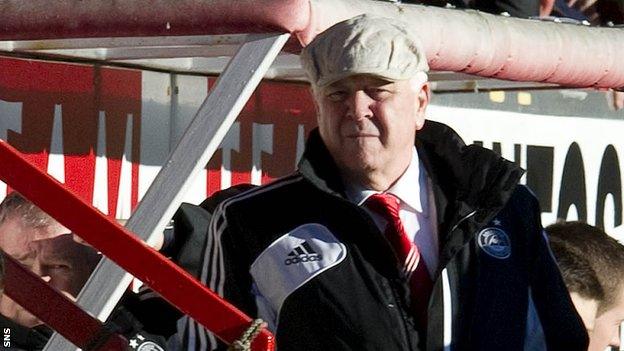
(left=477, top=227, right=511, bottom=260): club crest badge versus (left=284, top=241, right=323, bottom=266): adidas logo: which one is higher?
(left=477, top=227, right=511, bottom=260): club crest badge

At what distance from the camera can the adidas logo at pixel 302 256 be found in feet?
10.5

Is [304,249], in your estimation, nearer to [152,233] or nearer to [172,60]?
[152,233]

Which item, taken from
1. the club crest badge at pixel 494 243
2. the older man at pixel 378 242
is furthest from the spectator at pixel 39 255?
the club crest badge at pixel 494 243

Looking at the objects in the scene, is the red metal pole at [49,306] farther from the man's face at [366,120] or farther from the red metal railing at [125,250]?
the man's face at [366,120]

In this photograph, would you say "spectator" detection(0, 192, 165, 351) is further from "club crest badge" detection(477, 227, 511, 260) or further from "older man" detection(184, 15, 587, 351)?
"club crest badge" detection(477, 227, 511, 260)

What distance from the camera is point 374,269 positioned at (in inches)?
126

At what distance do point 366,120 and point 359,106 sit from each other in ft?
0.11

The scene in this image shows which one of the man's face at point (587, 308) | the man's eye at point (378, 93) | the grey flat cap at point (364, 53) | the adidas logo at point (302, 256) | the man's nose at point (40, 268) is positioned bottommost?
the man's face at point (587, 308)

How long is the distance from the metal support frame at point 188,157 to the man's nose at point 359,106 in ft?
1.98

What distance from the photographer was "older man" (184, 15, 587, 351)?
3.18m

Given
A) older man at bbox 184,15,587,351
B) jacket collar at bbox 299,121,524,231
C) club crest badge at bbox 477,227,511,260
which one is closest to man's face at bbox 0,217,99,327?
older man at bbox 184,15,587,351

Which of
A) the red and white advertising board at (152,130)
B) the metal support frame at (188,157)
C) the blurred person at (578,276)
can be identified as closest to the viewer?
the metal support frame at (188,157)

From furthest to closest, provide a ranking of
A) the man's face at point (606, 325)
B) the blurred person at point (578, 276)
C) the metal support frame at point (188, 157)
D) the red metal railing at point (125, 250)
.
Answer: the man's face at point (606, 325)
the blurred person at point (578, 276)
the metal support frame at point (188, 157)
the red metal railing at point (125, 250)

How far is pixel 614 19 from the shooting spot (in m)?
6.69
